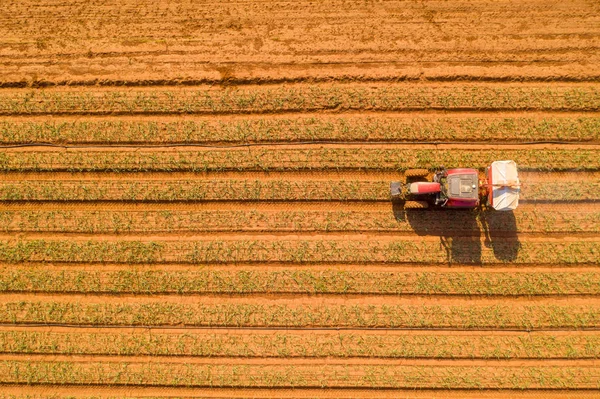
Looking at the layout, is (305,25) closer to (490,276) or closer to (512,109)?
(512,109)

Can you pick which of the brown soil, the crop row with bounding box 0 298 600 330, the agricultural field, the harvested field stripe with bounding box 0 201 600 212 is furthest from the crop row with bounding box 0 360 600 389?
the brown soil

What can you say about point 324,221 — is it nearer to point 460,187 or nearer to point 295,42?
point 460,187

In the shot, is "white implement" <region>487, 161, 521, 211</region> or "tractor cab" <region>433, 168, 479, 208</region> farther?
"white implement" <region>487, 161, 521, 211</region>

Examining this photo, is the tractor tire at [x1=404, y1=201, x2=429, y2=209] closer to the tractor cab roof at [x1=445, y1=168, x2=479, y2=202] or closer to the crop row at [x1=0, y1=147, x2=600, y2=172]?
the tractor cab roof at [x1=445, y1=168, x2=479, y2=202]

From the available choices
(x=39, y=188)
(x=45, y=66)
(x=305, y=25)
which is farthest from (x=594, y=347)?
(x=45, y=66)

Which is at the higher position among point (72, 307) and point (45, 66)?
point (45, 66)

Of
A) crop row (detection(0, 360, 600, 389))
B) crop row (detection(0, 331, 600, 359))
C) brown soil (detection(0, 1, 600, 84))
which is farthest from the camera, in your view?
brown soil (detection(0, 1, 600, 84))
